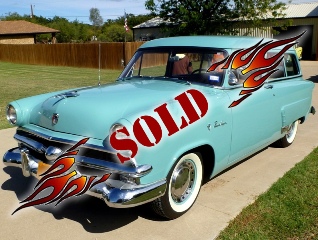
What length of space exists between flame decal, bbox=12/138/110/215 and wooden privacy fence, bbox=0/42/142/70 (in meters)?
18.1

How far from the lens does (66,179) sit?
3.04 m

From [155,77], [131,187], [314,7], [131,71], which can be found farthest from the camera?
[314,7]

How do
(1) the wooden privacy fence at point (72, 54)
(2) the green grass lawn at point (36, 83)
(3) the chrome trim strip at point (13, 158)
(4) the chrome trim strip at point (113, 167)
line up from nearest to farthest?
1. (4) the chrome trim strip at point (113, 167)
2. (3) the chrome trim strip at point (13, 158)
3. (2) the green grass lawn at point (36, 83)
4. (1) the wooden privacy fence at point (72, 54)

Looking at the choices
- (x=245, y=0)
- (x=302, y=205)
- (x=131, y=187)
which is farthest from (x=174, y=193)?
(x=245, y=0)

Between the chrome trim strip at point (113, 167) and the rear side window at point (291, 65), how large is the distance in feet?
10.6

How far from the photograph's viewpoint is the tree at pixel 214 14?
1050 inches

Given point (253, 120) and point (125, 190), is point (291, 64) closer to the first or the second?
point (253, 120)

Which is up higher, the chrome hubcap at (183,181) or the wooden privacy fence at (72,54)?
the wooden privacy fence at (72,54)

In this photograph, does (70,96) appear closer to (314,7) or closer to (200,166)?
(200,166)

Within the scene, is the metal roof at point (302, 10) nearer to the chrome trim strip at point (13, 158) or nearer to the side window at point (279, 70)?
the side window at point (279, 70)

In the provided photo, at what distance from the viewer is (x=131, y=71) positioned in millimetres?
4676

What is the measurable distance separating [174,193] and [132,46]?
20665mm

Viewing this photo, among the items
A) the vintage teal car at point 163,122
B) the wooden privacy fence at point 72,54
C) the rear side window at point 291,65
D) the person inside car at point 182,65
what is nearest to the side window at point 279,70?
the vintage teal car at point 163,122

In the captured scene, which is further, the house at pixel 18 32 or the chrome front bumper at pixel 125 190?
the house at pixel 18 32
